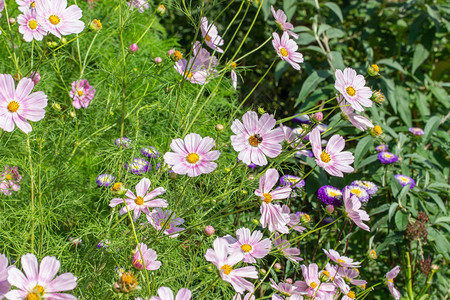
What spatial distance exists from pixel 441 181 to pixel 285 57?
127 cm

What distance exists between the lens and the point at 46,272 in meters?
0.79

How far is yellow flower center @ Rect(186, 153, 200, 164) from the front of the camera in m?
0.97

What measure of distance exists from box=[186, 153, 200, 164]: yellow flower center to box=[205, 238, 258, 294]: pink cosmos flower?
172 mm

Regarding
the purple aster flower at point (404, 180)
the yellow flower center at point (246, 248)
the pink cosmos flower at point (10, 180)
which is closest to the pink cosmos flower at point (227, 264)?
the yellow flower center at point (246, 248)

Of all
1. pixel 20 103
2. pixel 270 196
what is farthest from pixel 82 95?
pixel 270 196

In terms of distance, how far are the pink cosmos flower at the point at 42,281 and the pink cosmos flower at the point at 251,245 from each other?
37 centimetres

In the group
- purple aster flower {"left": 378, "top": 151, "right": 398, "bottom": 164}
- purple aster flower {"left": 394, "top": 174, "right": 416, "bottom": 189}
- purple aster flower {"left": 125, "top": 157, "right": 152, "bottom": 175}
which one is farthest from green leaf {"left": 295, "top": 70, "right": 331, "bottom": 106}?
purple aster flower {"left": 125, "top": 157, "right": 152, "bottom": 175}

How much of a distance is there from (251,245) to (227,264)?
17 centimetres

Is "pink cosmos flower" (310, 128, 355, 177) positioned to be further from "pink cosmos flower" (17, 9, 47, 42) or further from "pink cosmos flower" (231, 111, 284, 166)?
"pink cosmos flower" (17, 9, 47, 42)

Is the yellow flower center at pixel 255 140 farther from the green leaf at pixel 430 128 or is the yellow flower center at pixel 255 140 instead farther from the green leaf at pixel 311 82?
the green leaf at pixel 430 128

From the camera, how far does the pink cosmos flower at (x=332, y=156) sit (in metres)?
1.02

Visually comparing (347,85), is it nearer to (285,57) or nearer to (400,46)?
(285,57)

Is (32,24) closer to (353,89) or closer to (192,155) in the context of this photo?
(192,155)

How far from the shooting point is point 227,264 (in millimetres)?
911
